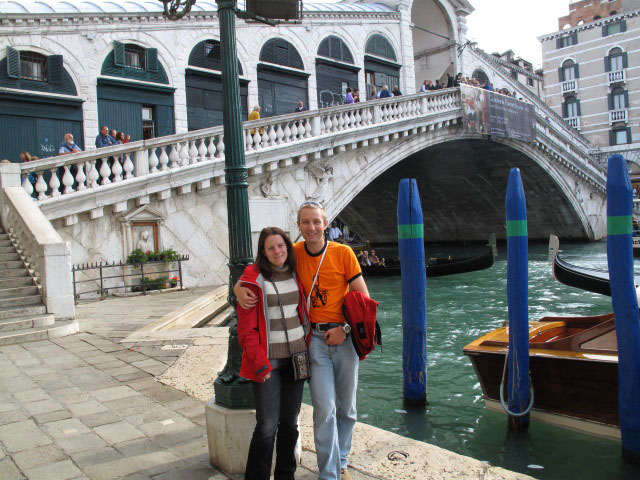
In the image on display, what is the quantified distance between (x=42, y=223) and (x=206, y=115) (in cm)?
644

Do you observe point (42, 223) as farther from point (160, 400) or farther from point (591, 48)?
point (591, 48)

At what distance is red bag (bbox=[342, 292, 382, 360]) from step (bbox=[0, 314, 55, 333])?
4.24 metres

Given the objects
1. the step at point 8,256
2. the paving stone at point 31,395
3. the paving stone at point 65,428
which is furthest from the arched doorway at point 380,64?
the paving stone at point 65,428

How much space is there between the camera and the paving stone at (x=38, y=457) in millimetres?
2367

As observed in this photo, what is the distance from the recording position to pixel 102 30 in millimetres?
10672

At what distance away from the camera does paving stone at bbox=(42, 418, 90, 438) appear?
270 cm

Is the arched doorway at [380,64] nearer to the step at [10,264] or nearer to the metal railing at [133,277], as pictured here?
the metal railing at [133,277]

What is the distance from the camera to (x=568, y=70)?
3189cm

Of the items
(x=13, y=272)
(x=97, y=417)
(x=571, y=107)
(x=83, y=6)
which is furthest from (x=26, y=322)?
(x=571, y=107)

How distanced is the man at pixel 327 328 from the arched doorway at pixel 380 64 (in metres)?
14.8

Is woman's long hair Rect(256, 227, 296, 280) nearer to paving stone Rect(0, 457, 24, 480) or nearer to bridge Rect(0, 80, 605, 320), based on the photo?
paving stone Rect(0, 457, 24, 480)

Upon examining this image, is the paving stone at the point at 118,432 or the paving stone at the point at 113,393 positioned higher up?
the paving stone at the point at 113,393

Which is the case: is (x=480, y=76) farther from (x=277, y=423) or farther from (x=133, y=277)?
(x=277, y=423)

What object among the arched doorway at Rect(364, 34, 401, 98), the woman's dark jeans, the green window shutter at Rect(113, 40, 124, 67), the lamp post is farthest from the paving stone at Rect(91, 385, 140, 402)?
the arched doorway at Rect(364, 34, 401, 98)
